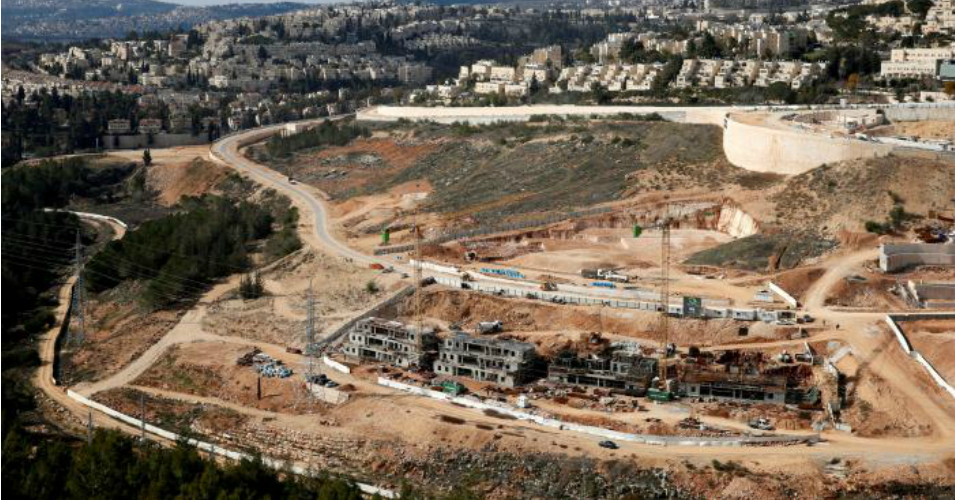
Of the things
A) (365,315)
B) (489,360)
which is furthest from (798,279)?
(365,315)

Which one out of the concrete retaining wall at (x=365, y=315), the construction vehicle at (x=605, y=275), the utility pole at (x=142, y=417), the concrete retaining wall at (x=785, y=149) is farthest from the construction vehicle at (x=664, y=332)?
the utility pole at (x=142, y=417)

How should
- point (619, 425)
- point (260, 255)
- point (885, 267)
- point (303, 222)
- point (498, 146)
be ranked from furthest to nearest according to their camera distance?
point (498, 146) < point (303, 222) < point (260, 255) < point (885, 267) < point (619, 425)

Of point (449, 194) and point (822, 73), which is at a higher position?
point (822, 73)

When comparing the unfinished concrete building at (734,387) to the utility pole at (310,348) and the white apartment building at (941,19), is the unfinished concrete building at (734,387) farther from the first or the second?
the white apartment building at (941,19)

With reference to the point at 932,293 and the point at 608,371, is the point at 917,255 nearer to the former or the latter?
the point at 932,293

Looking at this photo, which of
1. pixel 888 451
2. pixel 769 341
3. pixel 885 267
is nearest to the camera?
pixel 888 451

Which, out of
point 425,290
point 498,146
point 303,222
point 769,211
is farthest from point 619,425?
point 498,146

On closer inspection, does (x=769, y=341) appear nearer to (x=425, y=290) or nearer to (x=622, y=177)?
(x=425, y=290)
